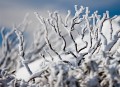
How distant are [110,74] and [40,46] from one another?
498 inches

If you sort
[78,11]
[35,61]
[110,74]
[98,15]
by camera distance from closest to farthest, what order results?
[110,74] < [98,15] < [78,11] < [35,61]

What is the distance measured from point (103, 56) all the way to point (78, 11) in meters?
4.98

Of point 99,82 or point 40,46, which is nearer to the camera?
point 99,82

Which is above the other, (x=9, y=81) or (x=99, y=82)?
(x=9, y=81)

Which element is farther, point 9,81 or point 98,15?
point 98,15

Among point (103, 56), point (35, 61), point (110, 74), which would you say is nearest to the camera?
point (110, 74)

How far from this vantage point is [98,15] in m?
7.81

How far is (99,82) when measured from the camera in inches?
134

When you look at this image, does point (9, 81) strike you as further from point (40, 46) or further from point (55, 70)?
point (40, 46)

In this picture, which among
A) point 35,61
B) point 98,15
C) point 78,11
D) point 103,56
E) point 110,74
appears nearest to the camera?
point 110,74

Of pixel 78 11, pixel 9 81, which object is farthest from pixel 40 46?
pixel 9 81

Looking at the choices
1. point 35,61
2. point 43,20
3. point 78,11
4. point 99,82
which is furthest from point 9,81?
point 35,61

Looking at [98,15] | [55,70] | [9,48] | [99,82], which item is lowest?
[99,82]

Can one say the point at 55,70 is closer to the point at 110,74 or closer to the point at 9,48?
the point at 110,74
